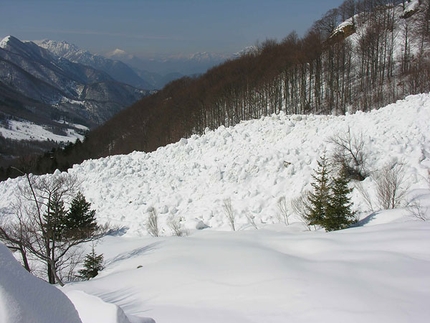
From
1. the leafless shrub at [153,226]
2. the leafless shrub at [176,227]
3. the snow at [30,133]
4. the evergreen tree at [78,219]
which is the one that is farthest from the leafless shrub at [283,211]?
the snow at [30,133]

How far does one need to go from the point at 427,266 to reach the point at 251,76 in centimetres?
3544

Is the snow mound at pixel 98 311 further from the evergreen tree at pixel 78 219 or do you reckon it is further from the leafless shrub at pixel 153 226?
the leafless shrub at pixel 153 226

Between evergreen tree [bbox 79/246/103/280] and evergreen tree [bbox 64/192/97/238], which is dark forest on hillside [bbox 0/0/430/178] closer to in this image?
evergreen tree [bbox 64/192/97/238]

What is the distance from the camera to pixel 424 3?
3622 centimetres

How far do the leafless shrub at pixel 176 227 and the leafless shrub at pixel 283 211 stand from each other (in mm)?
4880

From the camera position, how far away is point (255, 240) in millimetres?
10008

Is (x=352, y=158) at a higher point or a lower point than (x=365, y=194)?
higher

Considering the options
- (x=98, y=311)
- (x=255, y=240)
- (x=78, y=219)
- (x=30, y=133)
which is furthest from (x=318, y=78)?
(x=30, y=133)

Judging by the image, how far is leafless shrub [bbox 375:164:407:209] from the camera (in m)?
11.9

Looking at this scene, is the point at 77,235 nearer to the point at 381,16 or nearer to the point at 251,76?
the point at 251,76

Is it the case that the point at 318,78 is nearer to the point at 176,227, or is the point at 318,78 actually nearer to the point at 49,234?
the point at 176,227

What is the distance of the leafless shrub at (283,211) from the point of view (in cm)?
1406

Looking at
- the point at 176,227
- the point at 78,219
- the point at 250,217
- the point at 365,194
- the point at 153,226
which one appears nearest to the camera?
the point at 365,194

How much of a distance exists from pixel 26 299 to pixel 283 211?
13.6 metres
